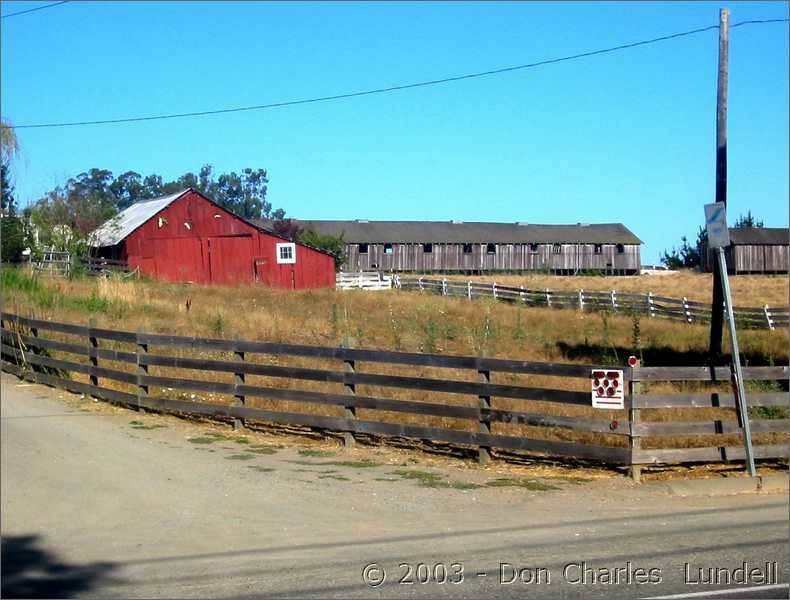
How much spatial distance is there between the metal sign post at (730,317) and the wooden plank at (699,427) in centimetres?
16

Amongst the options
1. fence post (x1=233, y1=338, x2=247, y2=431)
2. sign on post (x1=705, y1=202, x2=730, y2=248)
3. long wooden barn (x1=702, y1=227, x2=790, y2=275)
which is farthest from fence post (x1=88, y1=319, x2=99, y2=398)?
long wooden barn (x1=702, y1=227, x2=790, y2=275)

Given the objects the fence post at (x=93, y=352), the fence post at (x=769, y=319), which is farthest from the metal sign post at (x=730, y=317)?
the fence post at (x=769, y=319)

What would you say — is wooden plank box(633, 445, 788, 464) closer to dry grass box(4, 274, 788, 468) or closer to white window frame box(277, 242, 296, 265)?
dry grass box(4, 274, 788, 468)

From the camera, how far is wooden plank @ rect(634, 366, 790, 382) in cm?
1005

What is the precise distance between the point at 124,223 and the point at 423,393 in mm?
33861

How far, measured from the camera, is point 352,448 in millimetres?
11930

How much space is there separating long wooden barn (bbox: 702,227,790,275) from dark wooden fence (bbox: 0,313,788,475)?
54.4 metres

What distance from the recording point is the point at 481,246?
74125 mm

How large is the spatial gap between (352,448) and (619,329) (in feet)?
71.6

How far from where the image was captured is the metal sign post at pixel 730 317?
10445mm

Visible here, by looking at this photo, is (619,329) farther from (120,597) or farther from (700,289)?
(120,597)

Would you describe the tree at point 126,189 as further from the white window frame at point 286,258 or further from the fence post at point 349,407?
the fence post at point 349,407

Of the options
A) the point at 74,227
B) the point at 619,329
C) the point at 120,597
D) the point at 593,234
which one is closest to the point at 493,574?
the point at 120,597

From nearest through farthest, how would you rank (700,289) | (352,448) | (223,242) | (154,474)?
(154,474)
(352,448)
(223,242)
(700,289)
